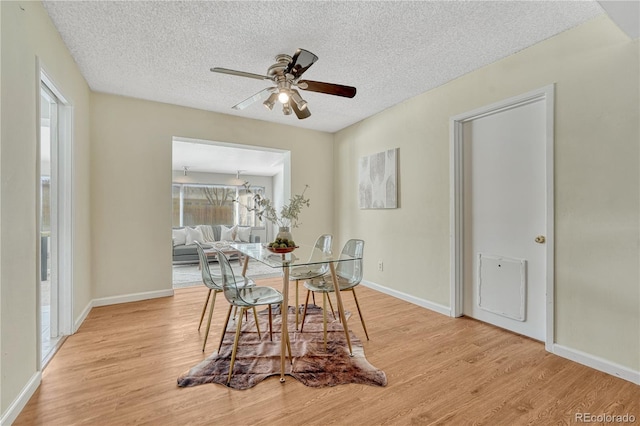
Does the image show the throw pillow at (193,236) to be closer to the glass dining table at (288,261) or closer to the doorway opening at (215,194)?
the doorway opening at (215,194)

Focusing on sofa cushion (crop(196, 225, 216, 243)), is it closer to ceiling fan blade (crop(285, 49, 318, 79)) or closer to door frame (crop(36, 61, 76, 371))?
door frame (crop(36, 61, 76, 371))

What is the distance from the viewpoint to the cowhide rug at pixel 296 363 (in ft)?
6.27

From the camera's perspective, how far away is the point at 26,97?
176cm

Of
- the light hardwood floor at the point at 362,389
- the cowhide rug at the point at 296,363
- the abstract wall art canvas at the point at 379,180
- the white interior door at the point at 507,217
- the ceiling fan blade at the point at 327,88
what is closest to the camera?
the light hardwood floor at the point at 362,389

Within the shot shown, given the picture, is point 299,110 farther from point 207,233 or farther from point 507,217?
point 207,233

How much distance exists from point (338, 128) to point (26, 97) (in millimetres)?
3721

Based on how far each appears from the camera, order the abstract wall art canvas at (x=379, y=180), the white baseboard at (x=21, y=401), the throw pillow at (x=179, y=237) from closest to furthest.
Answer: the white baseboard at (x=21, y=401) < the abstract wall art canvas at (x=379, y=180) < the throw pillow at (x=179, y=237)

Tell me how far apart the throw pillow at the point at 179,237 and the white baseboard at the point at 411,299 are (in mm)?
4212

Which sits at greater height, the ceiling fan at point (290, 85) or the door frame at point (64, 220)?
the ceiling fan at point (290, 85)

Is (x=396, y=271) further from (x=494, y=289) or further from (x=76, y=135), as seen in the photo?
(x=76, y=135)

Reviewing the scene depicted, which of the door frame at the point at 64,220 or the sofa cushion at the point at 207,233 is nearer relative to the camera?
the door frame at the point at 64,220

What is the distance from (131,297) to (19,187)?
7.51 feet

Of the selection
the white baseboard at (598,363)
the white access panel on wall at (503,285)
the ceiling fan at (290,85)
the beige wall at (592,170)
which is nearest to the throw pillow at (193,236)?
the ceiling fan at (290,85)

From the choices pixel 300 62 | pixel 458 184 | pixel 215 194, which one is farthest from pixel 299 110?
pixel 215 194
